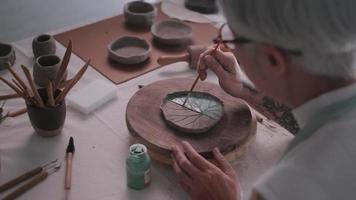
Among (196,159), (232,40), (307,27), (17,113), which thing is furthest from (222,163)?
(17,113)

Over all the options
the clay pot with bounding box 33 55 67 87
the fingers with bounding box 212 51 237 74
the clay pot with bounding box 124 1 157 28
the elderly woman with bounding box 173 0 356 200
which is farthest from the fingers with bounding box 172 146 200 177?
the clay pot with bounding box 124 1 157 28

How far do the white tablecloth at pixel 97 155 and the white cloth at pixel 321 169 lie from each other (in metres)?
0.26

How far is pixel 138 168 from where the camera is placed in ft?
2.88

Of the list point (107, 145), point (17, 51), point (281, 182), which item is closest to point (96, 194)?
point (107, 145)

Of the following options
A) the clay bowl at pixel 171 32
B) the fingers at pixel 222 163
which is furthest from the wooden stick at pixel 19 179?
the clay bowl at pixel 171 32

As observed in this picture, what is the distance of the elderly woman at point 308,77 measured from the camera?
607mm

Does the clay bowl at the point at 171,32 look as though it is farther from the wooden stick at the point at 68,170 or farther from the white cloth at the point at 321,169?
the white cloth at the point at 321,169

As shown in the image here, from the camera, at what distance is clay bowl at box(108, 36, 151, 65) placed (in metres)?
1.29

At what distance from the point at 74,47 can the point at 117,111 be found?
0.36 metres

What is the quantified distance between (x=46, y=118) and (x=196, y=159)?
36 cm

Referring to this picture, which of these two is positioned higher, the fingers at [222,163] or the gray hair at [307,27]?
the gray hair at [307,27]

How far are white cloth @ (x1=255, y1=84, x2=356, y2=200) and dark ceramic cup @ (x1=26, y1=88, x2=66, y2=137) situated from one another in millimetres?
512

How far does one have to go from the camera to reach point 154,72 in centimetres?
129

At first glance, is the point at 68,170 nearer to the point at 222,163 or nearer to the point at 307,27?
the point at 222,163
